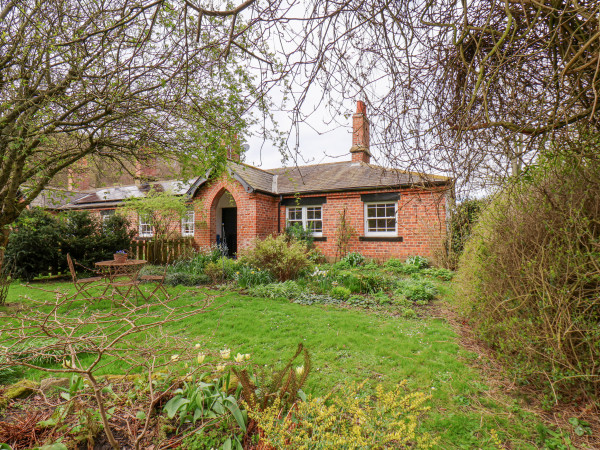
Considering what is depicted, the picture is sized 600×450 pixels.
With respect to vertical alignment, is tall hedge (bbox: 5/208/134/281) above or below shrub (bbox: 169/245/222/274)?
above

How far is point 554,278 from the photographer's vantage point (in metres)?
2.67

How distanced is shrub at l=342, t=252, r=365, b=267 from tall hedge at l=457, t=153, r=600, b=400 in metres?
8.10

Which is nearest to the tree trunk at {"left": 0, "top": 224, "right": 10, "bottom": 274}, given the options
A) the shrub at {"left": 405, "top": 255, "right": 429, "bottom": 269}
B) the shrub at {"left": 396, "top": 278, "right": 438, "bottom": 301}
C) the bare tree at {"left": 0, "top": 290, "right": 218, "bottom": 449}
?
the bare tree at {"left": 0, "top": 290, "right": 218, "bottom": 449}

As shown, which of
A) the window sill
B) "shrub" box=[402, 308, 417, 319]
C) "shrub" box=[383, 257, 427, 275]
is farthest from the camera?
the window sill

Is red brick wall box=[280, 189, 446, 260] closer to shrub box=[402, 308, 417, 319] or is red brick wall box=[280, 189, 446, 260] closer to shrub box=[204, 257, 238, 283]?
shrub box=[204, 257, 238, 283]

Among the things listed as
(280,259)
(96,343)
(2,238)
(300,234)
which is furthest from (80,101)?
(300,234)

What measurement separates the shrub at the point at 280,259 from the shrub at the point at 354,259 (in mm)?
2900

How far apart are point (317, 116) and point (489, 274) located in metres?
2.65

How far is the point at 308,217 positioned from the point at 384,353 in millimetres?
9992

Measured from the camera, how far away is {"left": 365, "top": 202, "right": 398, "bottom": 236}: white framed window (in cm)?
1215

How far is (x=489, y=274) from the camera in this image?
3.45 m

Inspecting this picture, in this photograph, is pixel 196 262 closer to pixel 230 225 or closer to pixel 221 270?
pixel 221 270

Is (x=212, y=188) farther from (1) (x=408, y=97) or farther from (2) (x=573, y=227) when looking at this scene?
(2) (x=573, y=227)

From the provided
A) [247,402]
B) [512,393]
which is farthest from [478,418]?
[247,402]
